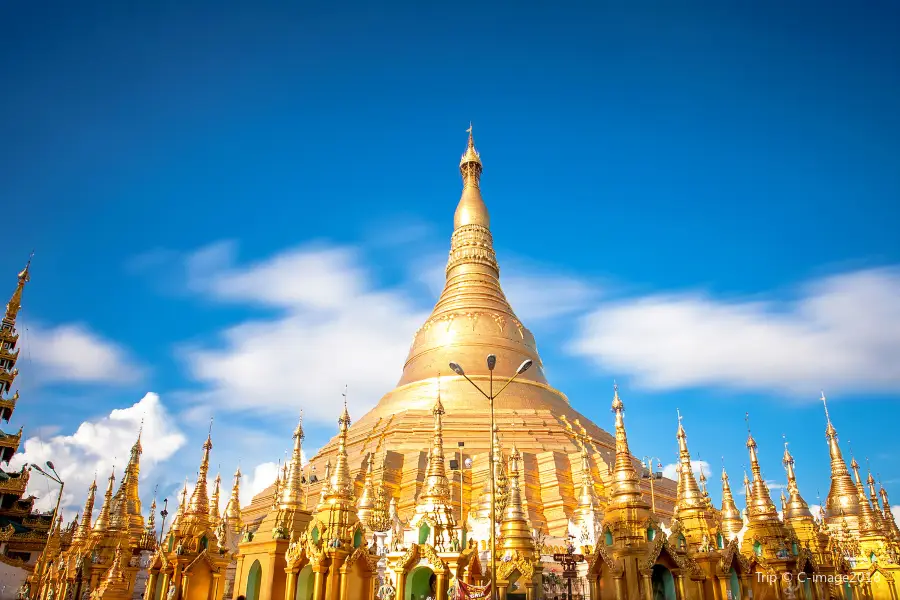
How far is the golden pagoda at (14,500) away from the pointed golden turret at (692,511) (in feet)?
129

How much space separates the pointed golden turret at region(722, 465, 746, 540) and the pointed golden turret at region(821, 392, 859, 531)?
7597 millimetres

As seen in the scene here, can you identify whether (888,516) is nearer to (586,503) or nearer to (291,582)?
(586,503)

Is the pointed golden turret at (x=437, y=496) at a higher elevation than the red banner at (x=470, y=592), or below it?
higher

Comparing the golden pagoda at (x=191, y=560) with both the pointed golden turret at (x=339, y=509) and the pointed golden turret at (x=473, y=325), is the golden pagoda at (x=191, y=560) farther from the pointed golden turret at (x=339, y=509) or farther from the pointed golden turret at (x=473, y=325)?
the pointed golden turret at (x=473, y=325)

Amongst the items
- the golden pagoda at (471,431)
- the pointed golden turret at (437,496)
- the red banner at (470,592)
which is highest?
the golden pagoda at (471,431)

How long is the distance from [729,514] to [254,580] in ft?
60.4

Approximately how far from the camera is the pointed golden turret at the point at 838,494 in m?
32.3


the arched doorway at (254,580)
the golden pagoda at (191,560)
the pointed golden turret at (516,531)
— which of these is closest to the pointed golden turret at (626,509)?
the pointed golden turret at (516,531)

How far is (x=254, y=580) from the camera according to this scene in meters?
19.7

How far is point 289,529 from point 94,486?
65.6ft

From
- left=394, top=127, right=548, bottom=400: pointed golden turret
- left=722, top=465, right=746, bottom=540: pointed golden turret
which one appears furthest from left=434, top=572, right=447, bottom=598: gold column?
left=394, top=127, right=548, bottom=400: pointed golden turret

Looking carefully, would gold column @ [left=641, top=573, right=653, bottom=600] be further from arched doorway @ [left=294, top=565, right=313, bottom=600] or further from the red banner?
arched doorway @ [left=294, top=565, right=313, bottom=600]

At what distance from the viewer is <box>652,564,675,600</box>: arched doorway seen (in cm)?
1647

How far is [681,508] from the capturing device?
2131 cm
